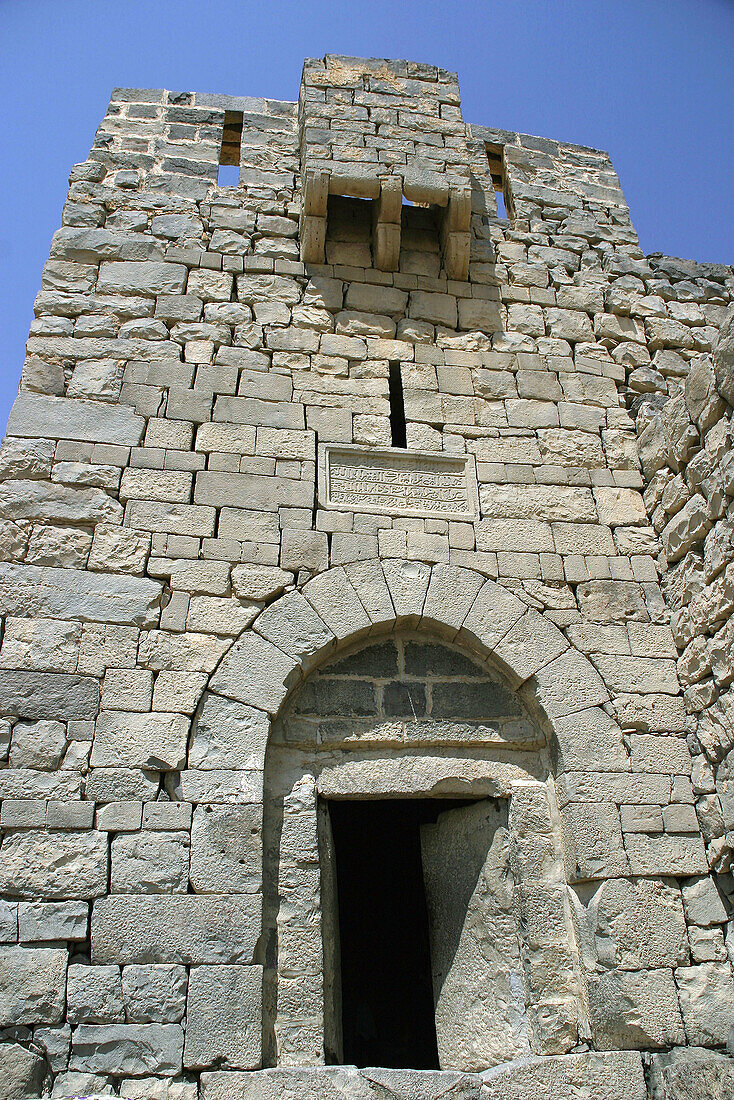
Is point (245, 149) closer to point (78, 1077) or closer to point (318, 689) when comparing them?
point (318, 689)

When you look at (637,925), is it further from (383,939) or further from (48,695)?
(48,695)

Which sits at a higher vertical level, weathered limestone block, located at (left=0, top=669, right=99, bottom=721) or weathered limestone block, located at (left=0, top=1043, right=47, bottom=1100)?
weathered limestone block, located at (left=0, top=669, right=99, bottom=721)

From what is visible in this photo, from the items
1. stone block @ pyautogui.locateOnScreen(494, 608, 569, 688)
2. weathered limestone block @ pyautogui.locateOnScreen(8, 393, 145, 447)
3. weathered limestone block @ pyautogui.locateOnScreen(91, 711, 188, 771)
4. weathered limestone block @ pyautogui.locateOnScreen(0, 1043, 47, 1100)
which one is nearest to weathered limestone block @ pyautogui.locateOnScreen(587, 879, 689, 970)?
stone block @ pyautogui.locateOnScreen(494, 608, 569, 688)

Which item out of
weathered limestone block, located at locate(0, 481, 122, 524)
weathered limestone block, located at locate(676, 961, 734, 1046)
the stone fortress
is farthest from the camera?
weathered limestone block, located at locate(0, 481, 122, 524)

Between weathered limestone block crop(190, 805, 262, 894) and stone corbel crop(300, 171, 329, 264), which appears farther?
stone corbel crop(300, 171, 329, 264)

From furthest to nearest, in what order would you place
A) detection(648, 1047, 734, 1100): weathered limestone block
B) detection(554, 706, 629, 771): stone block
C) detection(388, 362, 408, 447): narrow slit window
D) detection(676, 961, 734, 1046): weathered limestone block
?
detection(388, 362, 408, 447): narrow slit window, detection(554, 706, 629, 771): stone block, detection(676, 961, 734, 1046): weathered limestone block, detection(648, 1047, 734, 1100): weathered limestone block

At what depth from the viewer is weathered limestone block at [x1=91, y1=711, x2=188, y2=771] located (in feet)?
12.6

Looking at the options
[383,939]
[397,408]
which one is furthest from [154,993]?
[397,408]

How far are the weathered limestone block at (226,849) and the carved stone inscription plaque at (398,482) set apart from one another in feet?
5.90

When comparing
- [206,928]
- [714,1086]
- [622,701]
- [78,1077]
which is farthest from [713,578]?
[78,1077]

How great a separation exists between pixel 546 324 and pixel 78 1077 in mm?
5105

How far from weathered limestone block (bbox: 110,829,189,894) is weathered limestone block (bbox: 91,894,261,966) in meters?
0.05

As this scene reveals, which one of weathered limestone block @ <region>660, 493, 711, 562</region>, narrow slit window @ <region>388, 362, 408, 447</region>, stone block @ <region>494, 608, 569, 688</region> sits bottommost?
stone block @ <region>494, 608, 569, 688</region>

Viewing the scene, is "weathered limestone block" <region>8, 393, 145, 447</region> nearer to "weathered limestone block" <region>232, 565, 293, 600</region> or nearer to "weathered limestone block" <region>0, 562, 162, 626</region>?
"weathered limestone block" <region>0, 562, 162, 626</region>
